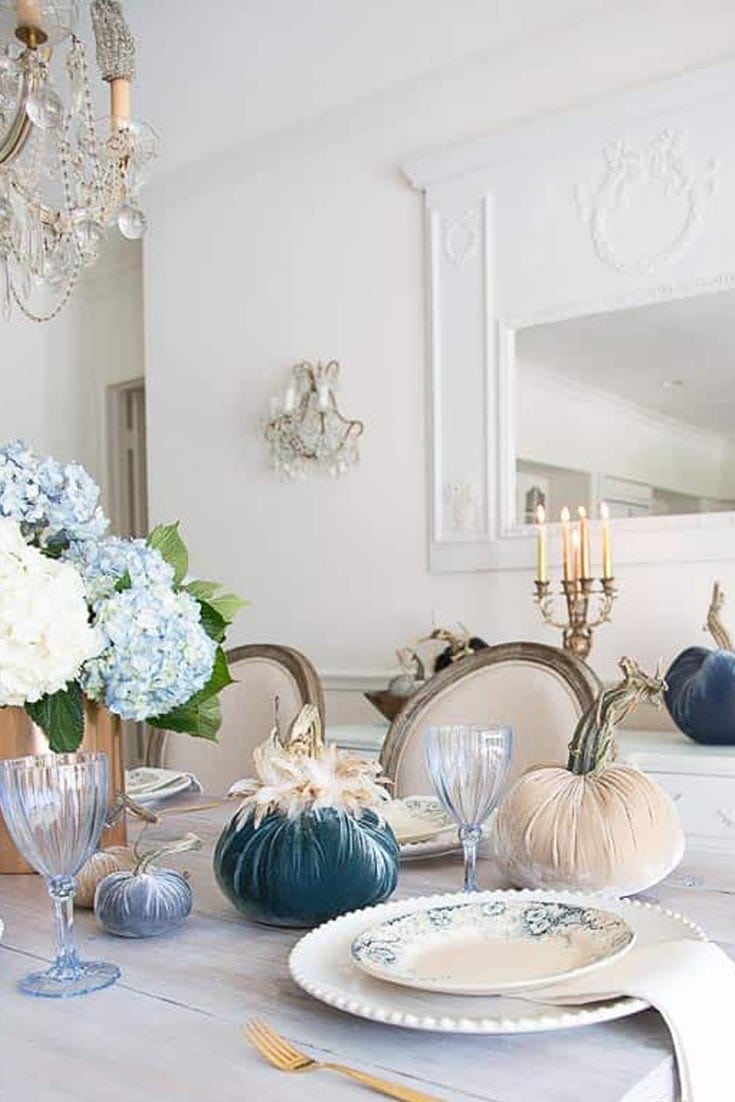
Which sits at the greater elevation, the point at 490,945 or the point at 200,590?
the point at 200,590

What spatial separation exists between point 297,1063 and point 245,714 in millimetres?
1471

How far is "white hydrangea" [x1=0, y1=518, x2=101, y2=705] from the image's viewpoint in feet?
3.34

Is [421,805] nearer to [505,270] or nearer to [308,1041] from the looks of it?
[308,1041]

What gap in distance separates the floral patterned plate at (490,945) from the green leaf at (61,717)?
0.39m

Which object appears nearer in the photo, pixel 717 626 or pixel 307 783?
pixel 307 783

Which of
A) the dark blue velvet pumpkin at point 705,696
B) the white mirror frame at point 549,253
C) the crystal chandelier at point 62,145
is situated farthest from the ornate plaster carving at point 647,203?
the crystal chandelier at point 62,145

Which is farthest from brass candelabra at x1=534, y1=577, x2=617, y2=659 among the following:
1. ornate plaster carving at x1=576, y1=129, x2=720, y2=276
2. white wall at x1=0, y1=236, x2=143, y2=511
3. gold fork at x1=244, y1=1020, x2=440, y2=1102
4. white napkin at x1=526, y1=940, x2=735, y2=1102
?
white wall at x1=0, y1=236, x2=143, y2=511

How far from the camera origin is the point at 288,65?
127 inches

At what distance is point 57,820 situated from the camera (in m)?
0.85

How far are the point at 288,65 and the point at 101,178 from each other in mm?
1088

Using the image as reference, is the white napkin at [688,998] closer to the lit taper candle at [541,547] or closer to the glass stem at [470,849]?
the glass stem at [470,849]

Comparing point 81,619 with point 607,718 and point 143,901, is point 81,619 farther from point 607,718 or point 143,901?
point 607,718

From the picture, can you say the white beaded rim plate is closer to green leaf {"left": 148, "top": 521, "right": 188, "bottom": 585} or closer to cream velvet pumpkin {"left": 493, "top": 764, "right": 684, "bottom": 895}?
cream velvet pumpkin {"left": 493, "top": 764, "right": 684, "bottom": 895}

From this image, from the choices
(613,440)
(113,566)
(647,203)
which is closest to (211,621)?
(113,566)
